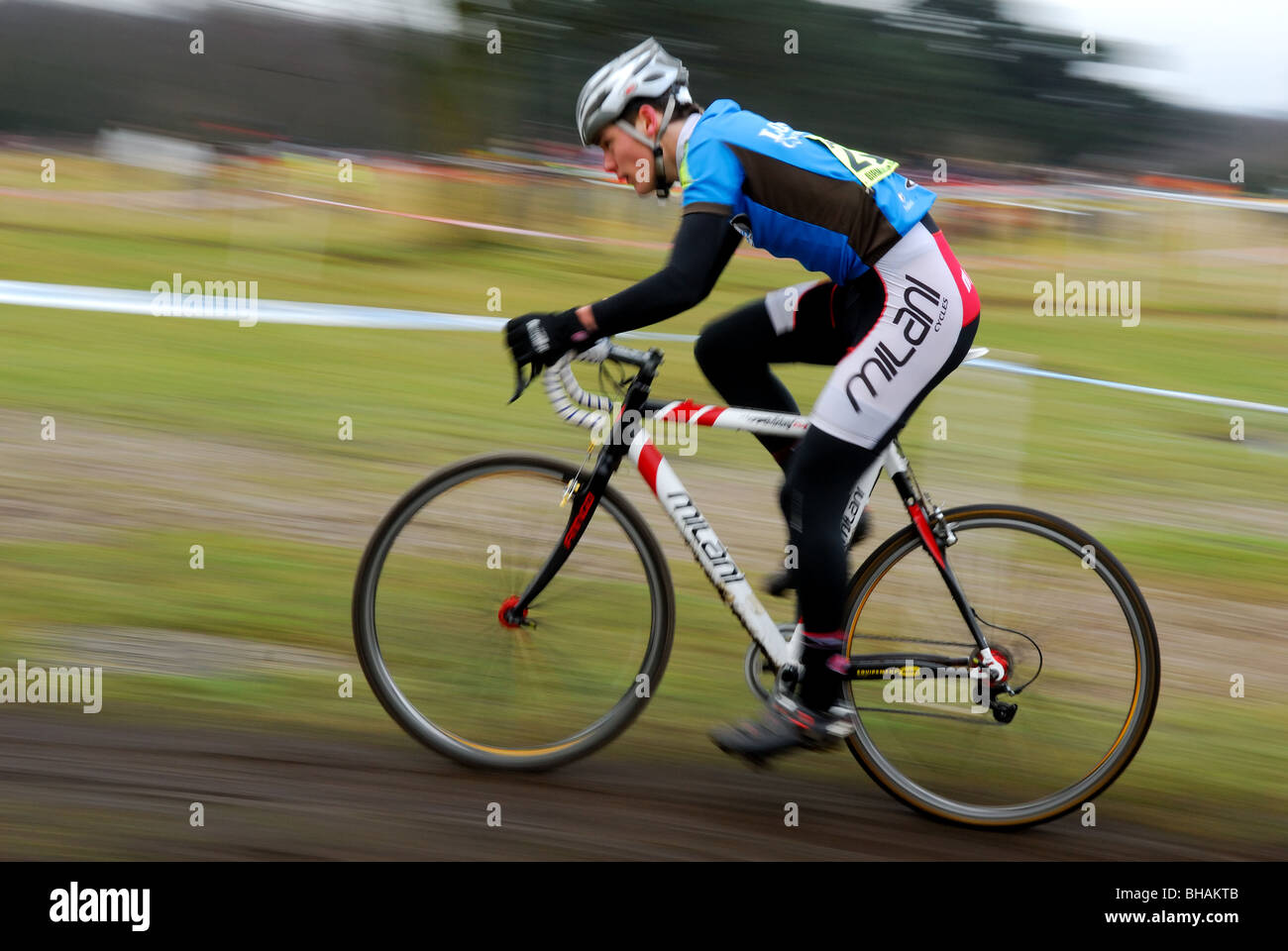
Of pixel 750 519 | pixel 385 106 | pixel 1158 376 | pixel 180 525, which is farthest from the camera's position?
pixel 385 106

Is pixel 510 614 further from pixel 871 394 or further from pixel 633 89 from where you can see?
pixel 633 89

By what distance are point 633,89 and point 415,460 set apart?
363cm

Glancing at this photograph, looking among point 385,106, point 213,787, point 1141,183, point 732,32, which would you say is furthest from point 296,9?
point 213,787

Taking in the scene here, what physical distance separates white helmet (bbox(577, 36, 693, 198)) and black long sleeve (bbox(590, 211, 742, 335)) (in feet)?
0.94

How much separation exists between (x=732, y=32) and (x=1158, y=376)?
11.9m

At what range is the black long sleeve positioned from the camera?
3176 millimetres

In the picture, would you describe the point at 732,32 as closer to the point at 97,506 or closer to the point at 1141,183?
the point at 1141,183

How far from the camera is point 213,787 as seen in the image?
3635 millimetres

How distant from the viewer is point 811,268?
354cm

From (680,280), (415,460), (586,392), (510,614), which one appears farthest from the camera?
(415,460)

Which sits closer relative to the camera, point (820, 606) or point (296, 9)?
point (820, 606)

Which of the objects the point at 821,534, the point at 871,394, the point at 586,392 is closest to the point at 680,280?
the point at 586,392

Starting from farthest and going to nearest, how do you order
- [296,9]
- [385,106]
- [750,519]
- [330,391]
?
1. [385,106]
2. [296,9]
3. [330,391]
4. [750,519]

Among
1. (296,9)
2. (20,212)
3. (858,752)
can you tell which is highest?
(296,9)
